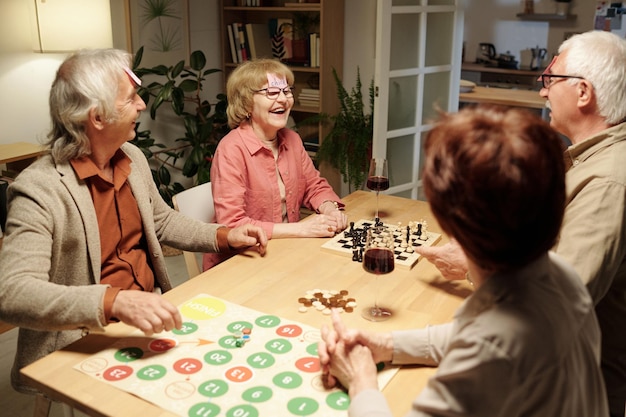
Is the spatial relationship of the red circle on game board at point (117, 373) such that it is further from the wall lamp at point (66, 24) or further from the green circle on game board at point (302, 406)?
the wall lamp at point (66, 24)

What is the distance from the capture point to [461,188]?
36.0 inches

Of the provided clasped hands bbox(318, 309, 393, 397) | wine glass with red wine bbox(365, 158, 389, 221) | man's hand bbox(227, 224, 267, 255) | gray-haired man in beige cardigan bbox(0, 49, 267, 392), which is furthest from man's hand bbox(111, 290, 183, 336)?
wine glass with red wine bbox(365, 158, 389, 221)

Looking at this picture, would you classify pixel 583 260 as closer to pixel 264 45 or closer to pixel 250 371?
pixel 250 371

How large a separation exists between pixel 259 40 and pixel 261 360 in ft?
13.0

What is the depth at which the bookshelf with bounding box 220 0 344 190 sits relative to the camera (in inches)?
177

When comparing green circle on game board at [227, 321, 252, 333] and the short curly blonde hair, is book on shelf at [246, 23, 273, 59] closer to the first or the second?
the short curly blonde hair

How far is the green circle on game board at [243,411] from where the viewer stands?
3.98ft

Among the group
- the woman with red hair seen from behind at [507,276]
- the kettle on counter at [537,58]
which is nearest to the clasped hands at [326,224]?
the woman with red hair seen from behind at [507,276]

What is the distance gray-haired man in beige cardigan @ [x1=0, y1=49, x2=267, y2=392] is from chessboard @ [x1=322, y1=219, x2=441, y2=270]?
0.28 metres

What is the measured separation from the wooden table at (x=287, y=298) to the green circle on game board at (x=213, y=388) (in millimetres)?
95

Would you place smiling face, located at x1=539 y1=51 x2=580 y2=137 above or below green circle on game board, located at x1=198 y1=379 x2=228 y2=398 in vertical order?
above

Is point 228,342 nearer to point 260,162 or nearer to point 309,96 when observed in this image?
point 260,162

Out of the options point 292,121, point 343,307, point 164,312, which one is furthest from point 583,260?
point 292,121

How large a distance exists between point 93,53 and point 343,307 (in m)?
1.07
